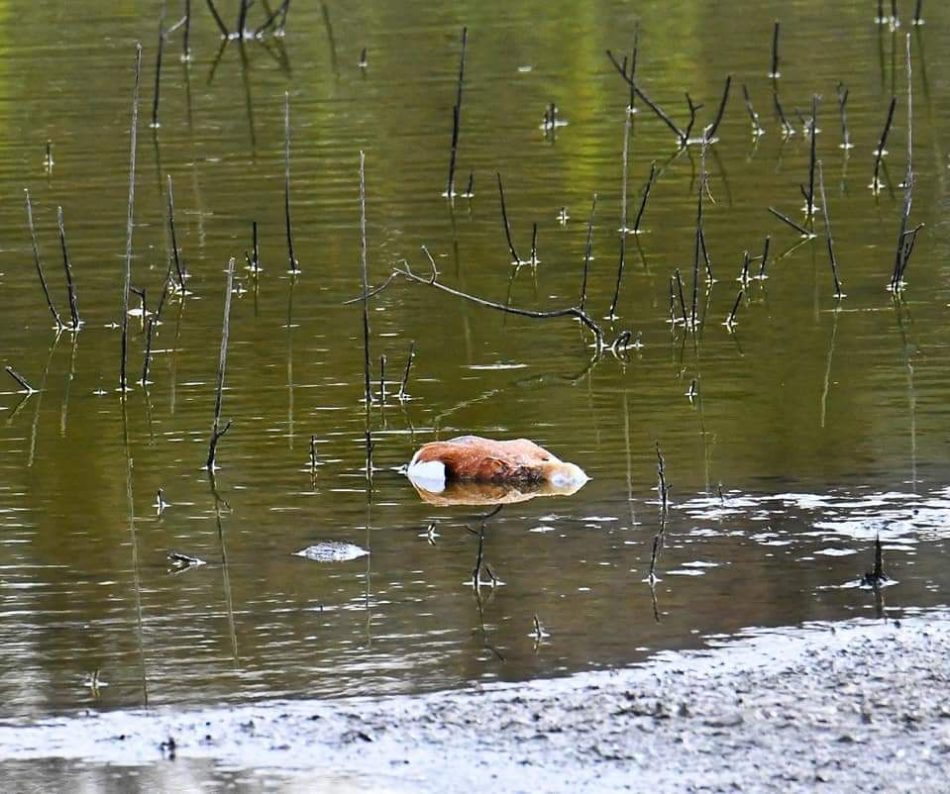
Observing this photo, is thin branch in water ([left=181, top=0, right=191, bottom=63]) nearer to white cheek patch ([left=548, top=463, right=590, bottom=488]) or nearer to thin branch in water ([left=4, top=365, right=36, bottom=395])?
thin branch in water ([left=4, top=365, right=36, bottom=395])

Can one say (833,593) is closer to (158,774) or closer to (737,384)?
(158,774)

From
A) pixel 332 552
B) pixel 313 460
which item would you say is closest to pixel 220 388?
pixel 313 460

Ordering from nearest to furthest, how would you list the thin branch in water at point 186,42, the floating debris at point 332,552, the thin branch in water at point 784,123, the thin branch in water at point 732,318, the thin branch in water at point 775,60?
1. the floating debris at point 332,552
2. the thin branch in water at point 732,318
3. the thin branch in water at point 784,123
4. the thin branch in water at point 775,60
5. the thin branch in water at point 186,42

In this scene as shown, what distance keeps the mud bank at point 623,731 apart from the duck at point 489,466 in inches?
100

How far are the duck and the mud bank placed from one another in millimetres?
2551

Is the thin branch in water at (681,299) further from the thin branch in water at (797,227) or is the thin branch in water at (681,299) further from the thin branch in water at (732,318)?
the thin branch in water at (797,227)

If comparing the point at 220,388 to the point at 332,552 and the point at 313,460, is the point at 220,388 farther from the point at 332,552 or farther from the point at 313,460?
the point at 332,552

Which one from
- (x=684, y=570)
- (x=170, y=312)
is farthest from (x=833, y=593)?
(x=170, y=312)

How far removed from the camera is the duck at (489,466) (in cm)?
1045

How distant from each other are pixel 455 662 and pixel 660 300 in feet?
23.3

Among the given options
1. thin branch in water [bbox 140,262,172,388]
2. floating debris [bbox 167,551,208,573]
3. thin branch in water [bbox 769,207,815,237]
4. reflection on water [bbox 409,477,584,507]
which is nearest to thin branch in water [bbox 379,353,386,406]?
thin branch in water [bbox 140,262,172,388]

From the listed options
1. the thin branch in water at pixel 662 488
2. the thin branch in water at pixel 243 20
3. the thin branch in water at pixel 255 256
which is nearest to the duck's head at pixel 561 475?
the thin branch in water at pixel 662 488

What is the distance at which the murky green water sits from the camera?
28.1ft

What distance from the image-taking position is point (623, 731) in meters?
7.04
